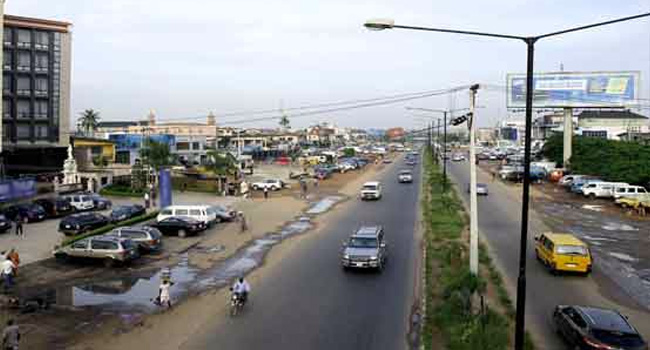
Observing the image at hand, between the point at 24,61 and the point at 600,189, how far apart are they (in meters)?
54.9

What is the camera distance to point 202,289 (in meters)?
21.0

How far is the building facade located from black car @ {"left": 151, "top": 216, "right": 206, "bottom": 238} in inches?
1185

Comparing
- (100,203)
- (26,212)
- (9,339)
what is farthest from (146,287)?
(100,203)

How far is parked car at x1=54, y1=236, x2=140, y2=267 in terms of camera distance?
2431cm

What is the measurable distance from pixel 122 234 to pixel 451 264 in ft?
48.3

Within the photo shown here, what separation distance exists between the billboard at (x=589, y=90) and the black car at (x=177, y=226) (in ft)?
157

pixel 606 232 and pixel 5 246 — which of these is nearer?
pixel 5 246

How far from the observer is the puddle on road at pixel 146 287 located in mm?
19172

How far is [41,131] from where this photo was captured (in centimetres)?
5959

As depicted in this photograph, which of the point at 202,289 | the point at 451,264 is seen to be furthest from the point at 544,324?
the point at 202,289

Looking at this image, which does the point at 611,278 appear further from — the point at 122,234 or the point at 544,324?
the point at 122,234

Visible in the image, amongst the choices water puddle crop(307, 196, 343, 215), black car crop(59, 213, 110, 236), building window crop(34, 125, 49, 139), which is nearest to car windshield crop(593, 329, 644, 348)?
black car crop(59, 213, 110, 236)

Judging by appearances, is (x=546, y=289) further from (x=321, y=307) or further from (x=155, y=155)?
(x=155, y=155)

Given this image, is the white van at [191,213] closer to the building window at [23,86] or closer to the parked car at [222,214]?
the parked car at [222,214]
